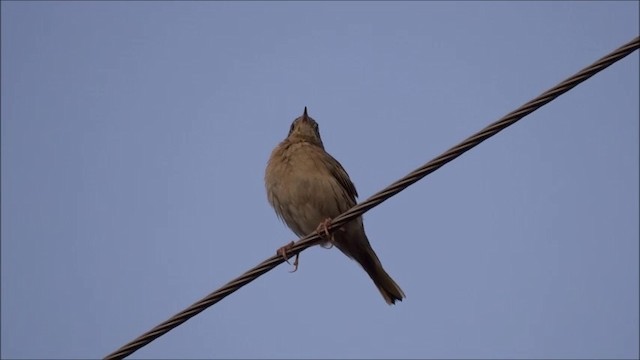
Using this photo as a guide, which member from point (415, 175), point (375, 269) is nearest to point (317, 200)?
point (375, 269)

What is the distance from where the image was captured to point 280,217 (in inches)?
337

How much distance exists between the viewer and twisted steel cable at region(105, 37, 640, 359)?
14.2 feet

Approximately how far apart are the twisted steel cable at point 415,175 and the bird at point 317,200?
2.83 m

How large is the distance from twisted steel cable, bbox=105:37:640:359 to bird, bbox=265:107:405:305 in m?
2.83

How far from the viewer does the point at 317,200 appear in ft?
26.8

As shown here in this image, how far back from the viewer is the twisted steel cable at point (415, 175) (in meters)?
4.32

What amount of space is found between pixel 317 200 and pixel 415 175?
338 cm

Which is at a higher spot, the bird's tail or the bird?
the bird

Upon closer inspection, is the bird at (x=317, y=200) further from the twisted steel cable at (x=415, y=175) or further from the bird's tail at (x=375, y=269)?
the twisted steel cable at (x=415, y=175)

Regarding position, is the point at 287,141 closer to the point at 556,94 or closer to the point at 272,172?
the point at 272,172

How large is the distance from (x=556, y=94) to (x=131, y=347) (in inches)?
111

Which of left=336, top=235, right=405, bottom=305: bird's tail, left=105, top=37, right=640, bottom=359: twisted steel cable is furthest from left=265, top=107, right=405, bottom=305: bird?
left=105, top=37, right=640, bottom=359: twisted steel cable

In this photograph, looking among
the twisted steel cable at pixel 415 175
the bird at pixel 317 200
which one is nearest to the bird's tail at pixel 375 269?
the bird at pixel 317 200

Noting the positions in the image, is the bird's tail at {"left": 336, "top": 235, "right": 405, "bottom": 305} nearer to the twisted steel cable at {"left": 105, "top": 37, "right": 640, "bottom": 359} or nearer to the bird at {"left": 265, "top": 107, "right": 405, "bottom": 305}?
the bird at {"left": 265, "top": 107, "right": 405, "bottom": 305}
